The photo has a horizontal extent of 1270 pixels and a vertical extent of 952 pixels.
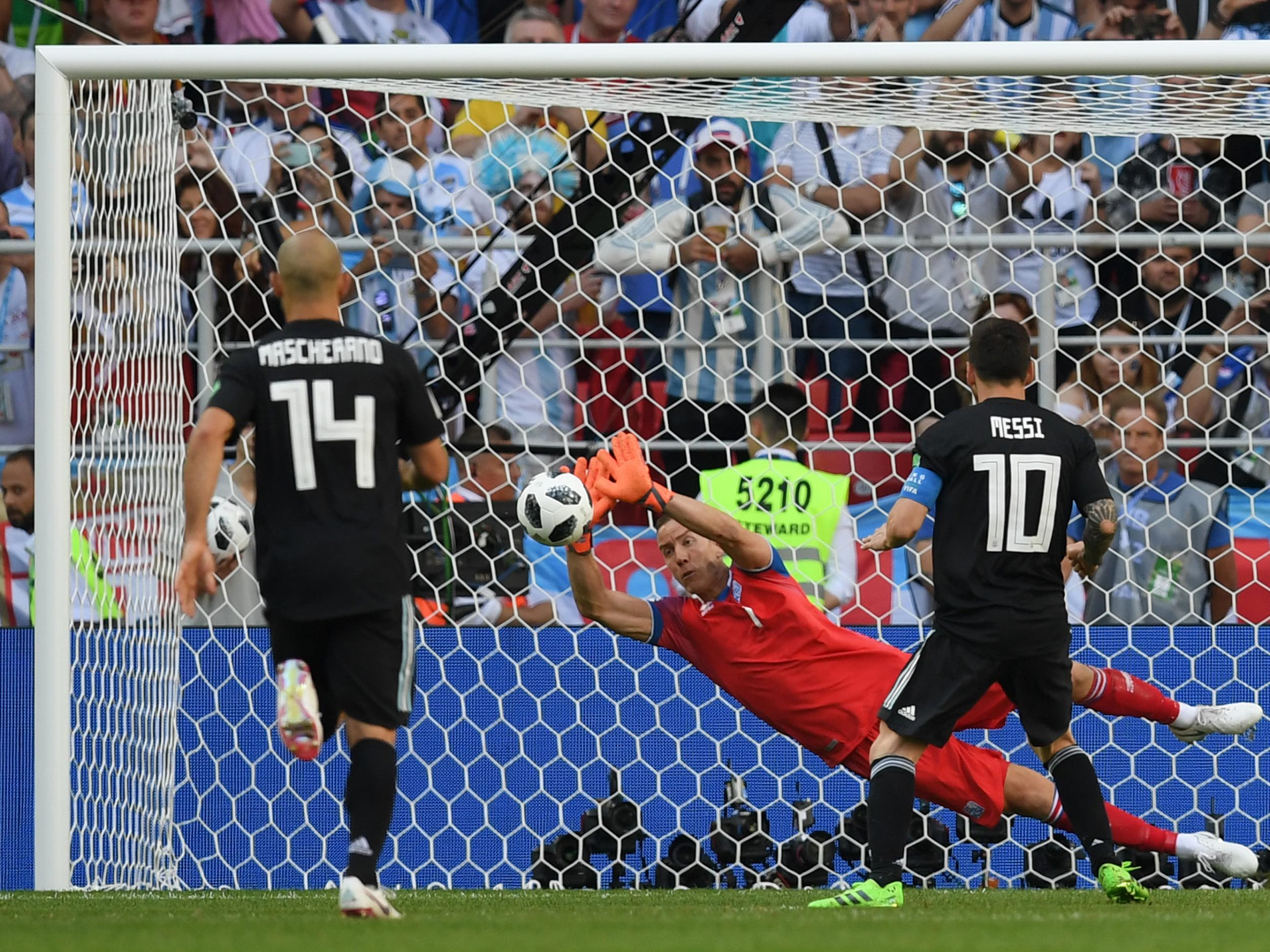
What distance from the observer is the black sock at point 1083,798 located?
468cm

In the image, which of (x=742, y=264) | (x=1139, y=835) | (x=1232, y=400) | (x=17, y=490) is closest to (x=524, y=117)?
(x=742, y=264)

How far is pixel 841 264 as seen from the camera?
7801 mm

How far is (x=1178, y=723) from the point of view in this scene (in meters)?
5.45

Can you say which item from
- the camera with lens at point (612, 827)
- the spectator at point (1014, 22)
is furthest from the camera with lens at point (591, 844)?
the spectator at point (1014, 22)

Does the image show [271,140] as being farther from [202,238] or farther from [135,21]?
[135,21]

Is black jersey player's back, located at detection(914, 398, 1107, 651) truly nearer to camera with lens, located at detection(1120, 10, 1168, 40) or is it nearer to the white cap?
the white cap

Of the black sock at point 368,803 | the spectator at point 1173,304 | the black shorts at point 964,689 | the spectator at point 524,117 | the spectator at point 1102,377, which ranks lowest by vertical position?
the black sock at point 368,803

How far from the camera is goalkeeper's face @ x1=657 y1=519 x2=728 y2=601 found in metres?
5.59

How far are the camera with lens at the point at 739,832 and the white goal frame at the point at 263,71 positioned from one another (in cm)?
212

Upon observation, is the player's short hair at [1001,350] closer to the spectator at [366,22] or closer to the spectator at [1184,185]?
the spectator at [1184,185]

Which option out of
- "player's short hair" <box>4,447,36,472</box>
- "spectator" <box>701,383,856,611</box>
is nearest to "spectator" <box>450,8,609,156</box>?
"spectator" <box>701,383,856,611</box>

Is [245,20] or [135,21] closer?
[135,21]

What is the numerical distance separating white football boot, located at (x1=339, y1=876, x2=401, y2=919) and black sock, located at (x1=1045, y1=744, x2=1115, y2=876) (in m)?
1.94

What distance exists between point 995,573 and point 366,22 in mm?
6340
